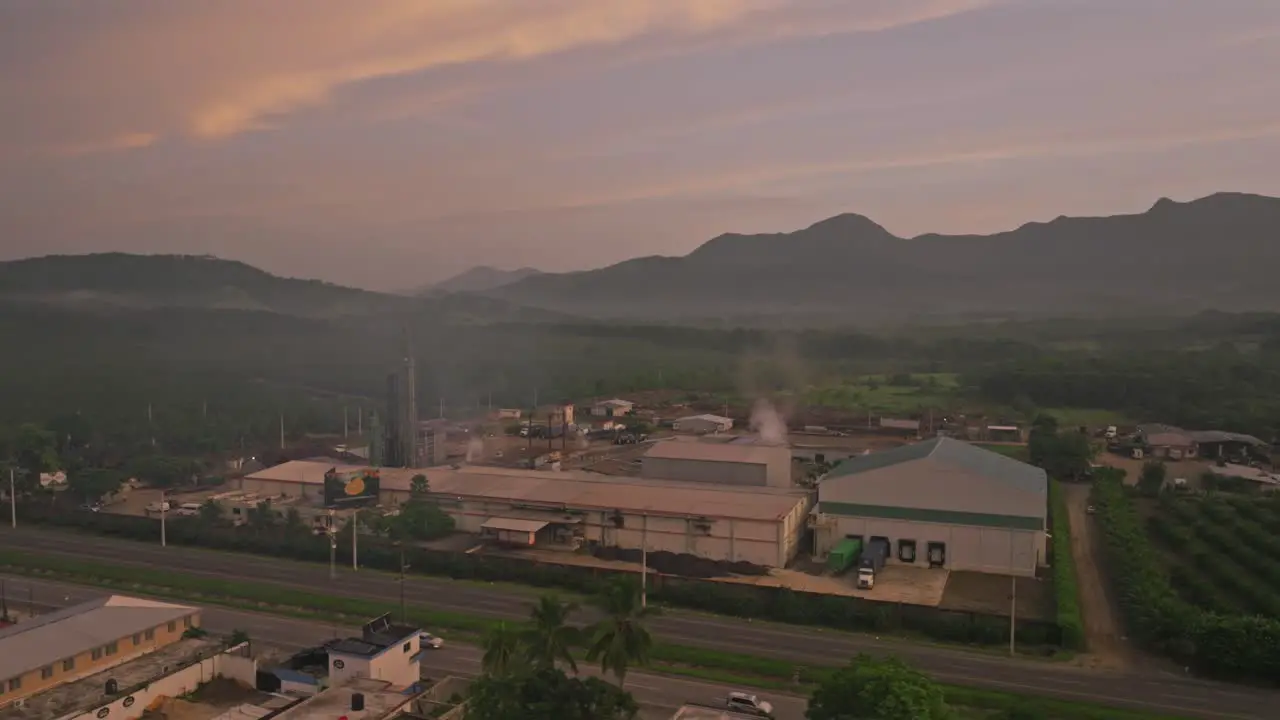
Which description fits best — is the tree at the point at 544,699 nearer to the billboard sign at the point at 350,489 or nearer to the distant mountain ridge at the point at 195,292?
the billboard sign at the point at 350,489

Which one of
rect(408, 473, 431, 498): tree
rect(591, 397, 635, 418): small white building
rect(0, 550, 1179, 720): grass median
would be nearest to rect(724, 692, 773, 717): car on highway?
rect(0, 550, 1179, 720): grass median

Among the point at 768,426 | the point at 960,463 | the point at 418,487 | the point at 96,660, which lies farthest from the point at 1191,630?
the point at 768,426

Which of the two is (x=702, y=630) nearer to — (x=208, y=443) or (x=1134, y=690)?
(x=1134, y=690)

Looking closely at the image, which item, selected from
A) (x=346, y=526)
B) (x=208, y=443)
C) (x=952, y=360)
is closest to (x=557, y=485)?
(x=346, y=526)

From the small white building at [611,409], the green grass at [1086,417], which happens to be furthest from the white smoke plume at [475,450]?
the green grass at [1086,417]

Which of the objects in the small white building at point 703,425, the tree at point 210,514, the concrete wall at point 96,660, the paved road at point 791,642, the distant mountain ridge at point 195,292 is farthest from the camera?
the distant mountain ridge at point 195,292

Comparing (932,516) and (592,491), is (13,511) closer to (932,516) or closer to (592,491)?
(592,491)
